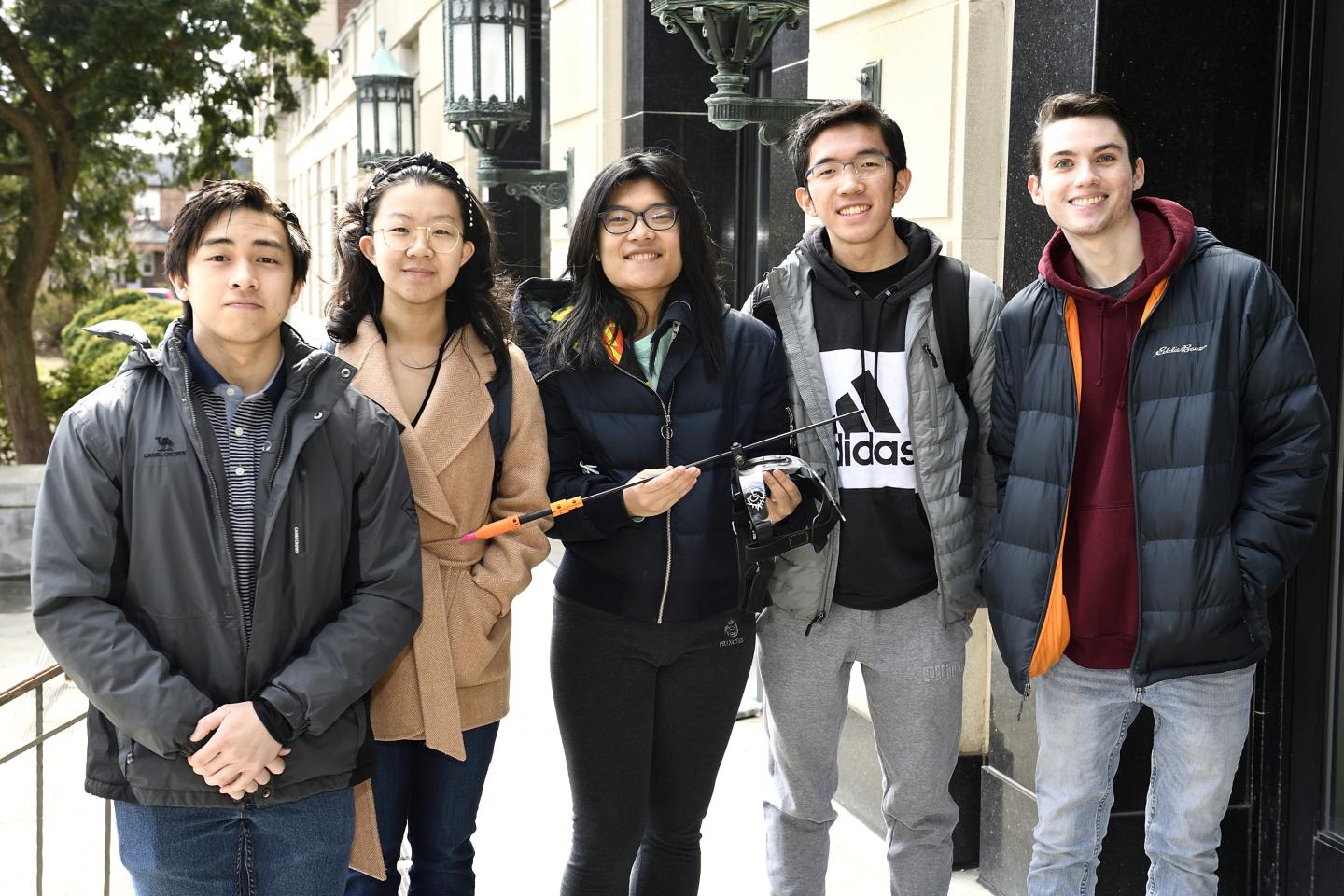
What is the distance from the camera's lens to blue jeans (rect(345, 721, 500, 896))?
9.11 feet

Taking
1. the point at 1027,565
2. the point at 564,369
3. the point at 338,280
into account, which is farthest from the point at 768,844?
the point at 338,280

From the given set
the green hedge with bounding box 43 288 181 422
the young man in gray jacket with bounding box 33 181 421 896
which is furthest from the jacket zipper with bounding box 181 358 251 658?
the green hedge with bounding box 43 288 181 422

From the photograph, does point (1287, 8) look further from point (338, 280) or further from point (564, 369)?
point (338, 280)

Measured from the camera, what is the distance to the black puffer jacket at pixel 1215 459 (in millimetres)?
2643

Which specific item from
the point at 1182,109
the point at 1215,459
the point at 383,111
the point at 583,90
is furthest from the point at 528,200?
the point at 1215,459

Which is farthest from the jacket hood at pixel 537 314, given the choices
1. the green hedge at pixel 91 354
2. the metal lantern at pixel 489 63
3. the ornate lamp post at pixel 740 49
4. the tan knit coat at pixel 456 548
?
the green hedge at pixel 91 354

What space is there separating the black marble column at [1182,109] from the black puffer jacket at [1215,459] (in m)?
0.71

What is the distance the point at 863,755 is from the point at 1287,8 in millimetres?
2587

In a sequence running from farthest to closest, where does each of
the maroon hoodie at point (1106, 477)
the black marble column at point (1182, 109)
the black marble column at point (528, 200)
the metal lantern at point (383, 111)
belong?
the black marble column at point (528, 200)
the metal lantern at point (383, 111)
the black marble column at point (1182, 109)
the maroon hoodie at point (1106, 477)

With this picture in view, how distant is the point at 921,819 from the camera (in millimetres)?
3100

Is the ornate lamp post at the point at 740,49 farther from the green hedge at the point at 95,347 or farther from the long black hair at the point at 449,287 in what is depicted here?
the green hedge at the point at 95,347

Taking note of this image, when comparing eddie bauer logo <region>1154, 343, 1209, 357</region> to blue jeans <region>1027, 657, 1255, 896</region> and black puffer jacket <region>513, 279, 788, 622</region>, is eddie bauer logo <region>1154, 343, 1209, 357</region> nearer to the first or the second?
blue jeans <region>1027, 657, 1255, 896</region>

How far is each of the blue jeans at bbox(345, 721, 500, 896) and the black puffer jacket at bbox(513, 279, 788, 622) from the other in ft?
1.51

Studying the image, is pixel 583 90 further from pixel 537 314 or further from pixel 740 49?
pixel 537 314
